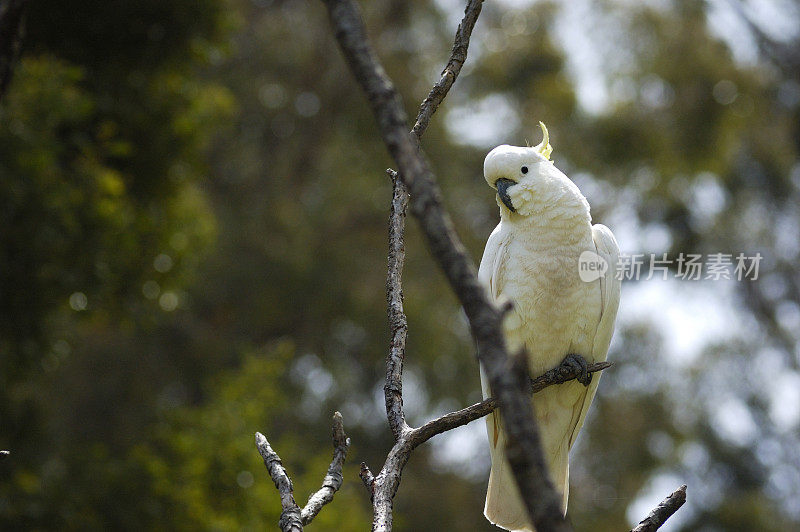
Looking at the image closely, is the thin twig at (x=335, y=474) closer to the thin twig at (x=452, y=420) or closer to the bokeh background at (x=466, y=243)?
the thin twig at (x=452, y=420)

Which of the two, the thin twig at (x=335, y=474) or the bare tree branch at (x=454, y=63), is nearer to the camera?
the thin twig at (x=335, y=474)

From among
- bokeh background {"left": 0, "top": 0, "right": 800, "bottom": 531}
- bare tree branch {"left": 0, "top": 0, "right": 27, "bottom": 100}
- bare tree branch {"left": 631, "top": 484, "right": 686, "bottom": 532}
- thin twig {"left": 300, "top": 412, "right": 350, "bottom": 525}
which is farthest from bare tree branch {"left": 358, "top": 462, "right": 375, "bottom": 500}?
bokeh background {"left": 0, "top": 0, "right": 800, "bottom": 531}

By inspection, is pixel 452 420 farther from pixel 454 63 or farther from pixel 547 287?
pixel 547 287

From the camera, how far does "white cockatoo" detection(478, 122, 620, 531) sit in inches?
95.2

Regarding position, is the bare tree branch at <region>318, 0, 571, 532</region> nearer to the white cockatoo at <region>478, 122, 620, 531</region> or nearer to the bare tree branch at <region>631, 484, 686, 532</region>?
the bare tree branch at <region>631, 484, 686, 532</region>

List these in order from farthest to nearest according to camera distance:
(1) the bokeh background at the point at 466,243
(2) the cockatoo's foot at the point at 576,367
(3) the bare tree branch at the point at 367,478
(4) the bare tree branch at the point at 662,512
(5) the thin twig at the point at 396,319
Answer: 1. (1) the bokeh background at the point at 466,243
2. (2) the cockatoo's foot at the point at 576,367
3. (5) the thin twig at the point at 396,319
4. (3) the bare tree branch at the point at 367,478
5. (4) the bare tree branch at the point at 662,512

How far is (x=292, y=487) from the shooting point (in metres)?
1.53

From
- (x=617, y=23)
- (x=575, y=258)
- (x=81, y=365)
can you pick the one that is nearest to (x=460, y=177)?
(x=617, y=23)

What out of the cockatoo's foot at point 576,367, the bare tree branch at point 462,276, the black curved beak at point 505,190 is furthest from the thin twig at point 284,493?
the black curved beak at point 505,190

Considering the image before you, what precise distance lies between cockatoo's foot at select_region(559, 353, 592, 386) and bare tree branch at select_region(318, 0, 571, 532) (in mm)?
1285

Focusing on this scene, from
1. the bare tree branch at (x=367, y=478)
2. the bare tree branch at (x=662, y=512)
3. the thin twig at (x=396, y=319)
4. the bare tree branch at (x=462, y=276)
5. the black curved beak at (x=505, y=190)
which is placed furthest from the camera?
the black curved beak at (x=505, y=190)

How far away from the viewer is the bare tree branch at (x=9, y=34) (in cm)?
164

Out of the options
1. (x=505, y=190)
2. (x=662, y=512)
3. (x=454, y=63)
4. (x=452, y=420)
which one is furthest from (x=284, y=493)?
(x=505, y=190)

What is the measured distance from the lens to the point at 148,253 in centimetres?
421
